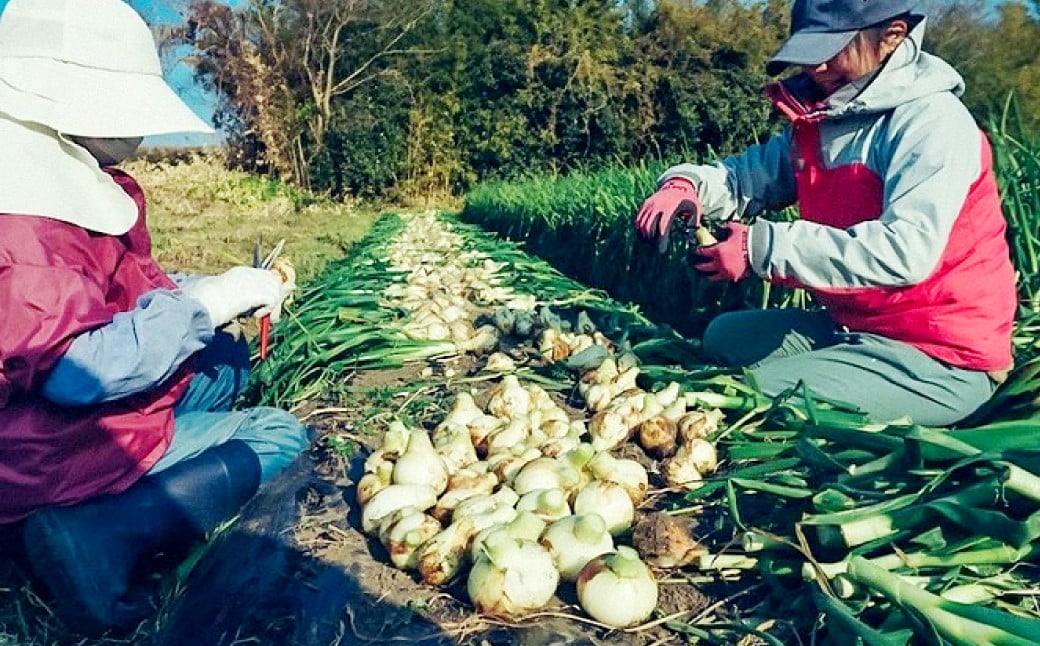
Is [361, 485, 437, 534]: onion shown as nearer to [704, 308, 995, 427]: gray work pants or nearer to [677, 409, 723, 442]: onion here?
[677, 409, 723, 442]: onion

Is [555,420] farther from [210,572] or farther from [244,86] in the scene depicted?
[244,86]

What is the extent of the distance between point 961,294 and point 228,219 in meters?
10.9

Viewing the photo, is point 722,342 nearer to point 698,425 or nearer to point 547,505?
point 698,425

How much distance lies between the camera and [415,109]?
19000mm

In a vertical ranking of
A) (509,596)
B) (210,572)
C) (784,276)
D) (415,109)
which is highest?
(784,276)

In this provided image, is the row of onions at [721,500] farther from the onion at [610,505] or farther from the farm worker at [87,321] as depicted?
the farm worker at [87,321]

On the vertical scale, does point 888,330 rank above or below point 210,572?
Answer: above

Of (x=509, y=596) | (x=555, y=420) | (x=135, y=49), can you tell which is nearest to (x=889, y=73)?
(x=555, y=420)

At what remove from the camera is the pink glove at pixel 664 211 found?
2424 millimetres

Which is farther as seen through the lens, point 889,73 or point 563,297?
point 563,297

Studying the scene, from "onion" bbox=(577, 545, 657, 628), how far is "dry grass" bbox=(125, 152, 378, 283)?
7.21 feet

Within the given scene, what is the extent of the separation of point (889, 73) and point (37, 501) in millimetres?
2170

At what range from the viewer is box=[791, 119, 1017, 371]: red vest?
1.99 meters

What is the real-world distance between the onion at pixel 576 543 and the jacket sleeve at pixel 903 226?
839mm
